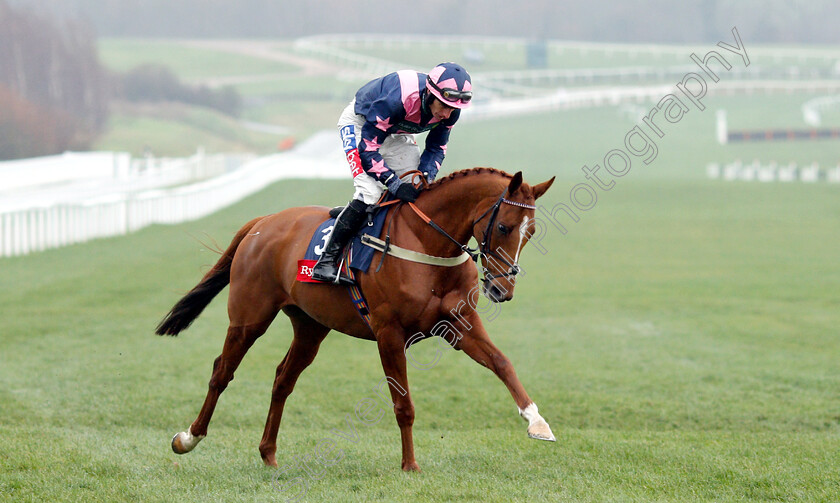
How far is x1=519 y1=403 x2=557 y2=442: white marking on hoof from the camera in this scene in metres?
4.85

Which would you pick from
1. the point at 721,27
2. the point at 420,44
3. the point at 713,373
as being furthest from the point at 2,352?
the point at 721,27

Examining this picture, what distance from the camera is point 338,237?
19.0 feet

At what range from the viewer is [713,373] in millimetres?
9734

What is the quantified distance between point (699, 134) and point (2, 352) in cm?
4663

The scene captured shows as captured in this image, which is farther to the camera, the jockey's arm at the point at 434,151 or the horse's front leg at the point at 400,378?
the jockey's arm at the point at 434,151

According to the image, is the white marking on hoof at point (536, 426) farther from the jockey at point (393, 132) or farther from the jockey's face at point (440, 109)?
the jockey's face at point (440, 109)


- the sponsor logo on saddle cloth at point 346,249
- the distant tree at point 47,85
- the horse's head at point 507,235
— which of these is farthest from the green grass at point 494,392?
the distant tree at point 47,85

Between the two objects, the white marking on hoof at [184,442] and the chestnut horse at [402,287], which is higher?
the chestnut horse at [402,287]

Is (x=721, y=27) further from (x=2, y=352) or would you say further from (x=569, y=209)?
(x=2, y=352)

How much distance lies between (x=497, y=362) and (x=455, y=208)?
91cm

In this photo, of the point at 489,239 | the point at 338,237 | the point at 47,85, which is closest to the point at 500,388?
the point at 338,237

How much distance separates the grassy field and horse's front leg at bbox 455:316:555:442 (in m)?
0.43

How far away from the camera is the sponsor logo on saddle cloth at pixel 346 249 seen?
5.64 metres

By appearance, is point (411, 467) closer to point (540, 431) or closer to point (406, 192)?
point (540, 431)
